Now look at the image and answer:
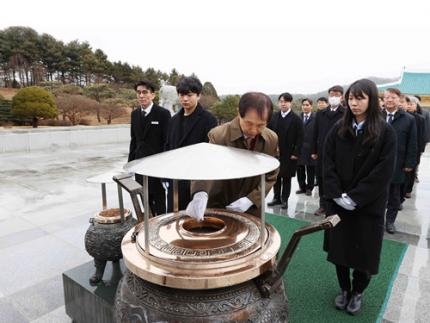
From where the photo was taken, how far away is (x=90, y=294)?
218 centimetres

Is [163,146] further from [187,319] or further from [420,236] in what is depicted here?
[420,236]

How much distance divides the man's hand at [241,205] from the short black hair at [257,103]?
1.87ft

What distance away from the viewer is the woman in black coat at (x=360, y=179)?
2053 millimetres

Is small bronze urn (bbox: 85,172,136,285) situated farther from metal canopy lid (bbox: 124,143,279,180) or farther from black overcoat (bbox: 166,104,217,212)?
metal canopy lid (bbox: 124,143,279,180)

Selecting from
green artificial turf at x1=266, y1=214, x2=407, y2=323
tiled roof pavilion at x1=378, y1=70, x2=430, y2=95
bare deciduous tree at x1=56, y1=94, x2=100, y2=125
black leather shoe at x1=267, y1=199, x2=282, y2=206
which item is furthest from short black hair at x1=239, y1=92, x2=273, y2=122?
tiled roof pavilion at x1=378, y1=70, x2=430, y2=95

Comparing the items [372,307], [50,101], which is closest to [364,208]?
[372,307]

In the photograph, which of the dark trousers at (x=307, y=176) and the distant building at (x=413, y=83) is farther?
the distant building at (x=413, y=83)

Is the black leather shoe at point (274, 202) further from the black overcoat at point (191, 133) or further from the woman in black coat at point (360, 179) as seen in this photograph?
the woman in black coat at point (360, 179)

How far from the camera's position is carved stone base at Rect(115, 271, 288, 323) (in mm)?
1231

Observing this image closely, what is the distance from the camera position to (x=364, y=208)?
211 cm

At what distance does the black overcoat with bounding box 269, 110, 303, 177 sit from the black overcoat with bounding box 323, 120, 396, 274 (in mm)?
2646

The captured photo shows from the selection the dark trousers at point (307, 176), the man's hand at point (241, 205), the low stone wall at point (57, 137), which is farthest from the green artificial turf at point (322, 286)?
the low stone wall at point (57, 137)

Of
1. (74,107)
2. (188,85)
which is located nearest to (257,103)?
(188,85)

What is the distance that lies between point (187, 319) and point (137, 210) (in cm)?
76
